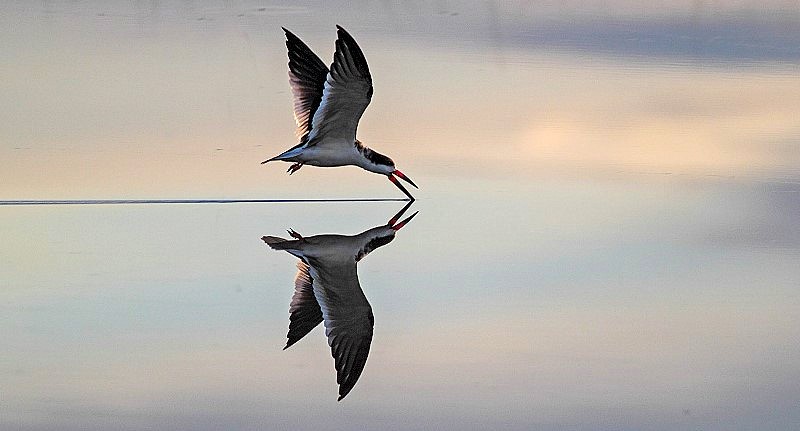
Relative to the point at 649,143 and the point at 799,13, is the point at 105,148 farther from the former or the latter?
the point at 799,13

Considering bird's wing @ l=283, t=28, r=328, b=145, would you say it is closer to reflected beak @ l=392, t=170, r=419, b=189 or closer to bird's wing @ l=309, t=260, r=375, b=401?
reflected beak @ l=392, t=170, r=419, b=189

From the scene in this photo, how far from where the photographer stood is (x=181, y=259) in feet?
→ 19.7

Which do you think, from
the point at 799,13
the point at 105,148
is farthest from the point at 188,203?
the point at 799,13

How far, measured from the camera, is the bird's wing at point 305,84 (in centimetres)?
806

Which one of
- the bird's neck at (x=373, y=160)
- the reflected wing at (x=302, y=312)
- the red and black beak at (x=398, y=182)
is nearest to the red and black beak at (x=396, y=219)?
the red and black beak at (x=398, y=182)

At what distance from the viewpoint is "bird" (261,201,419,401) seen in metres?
4.55

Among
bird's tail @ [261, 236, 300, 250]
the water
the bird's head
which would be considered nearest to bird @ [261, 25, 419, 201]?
the water

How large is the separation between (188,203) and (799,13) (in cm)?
507

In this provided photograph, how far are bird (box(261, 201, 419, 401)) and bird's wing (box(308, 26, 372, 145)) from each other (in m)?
0.84

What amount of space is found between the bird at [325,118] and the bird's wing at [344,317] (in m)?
1.76

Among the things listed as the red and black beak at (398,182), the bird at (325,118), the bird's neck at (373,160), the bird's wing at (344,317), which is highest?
the bird at (325,118)

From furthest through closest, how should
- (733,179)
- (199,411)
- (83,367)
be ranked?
(733,179), (83,367), (199,411)

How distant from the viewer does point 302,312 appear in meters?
5.09

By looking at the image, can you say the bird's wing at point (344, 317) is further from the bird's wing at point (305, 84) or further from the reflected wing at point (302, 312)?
the bird's wing at point (305, 84)
